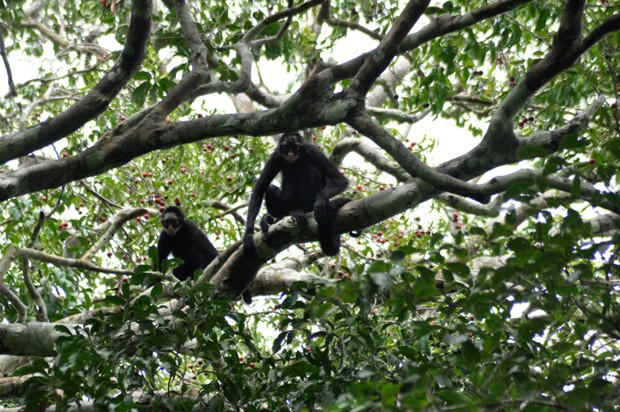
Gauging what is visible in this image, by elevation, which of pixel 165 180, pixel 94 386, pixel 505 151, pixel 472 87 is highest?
pixel 472 87

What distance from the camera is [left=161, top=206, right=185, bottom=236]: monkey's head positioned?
8787mm

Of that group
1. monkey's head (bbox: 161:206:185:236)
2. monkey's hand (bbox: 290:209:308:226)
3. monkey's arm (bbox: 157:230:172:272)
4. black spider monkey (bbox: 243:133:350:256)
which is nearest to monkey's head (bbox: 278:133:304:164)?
black spider monkey (bbox: 243:133:350:256)

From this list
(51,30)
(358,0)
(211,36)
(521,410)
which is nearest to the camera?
(521,410)

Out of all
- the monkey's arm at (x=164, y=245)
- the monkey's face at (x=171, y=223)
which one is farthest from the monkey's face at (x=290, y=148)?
the monkey's arm at (x=164, y=245)

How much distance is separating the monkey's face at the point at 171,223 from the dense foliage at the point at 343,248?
24cm

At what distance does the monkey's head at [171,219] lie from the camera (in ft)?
28.8

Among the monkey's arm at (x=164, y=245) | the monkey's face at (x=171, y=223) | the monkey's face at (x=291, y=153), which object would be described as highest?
the monkey's face at (x=291, y=153)

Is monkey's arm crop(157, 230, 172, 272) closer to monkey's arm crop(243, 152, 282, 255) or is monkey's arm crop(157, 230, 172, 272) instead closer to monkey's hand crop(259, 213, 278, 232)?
monkey's arm crop(243, 152, 282, 255)

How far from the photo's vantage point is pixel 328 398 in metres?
3.55

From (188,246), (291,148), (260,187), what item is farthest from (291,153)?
(188,246)

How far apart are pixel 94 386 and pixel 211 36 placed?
381 cm

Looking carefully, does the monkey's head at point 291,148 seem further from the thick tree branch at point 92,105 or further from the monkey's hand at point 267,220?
the thick tree branch at point 92,105

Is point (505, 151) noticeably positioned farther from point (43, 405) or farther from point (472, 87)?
point (472, 87)

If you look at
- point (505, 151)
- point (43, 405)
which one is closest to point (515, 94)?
point (505, 151)
